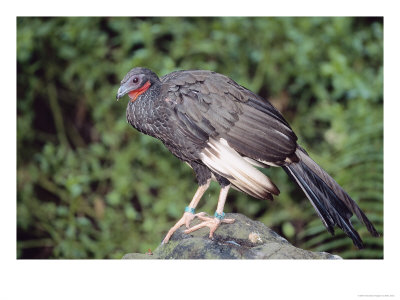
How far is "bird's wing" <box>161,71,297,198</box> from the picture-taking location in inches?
91.4

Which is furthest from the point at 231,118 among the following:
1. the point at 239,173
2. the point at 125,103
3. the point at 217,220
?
the point at 125,103

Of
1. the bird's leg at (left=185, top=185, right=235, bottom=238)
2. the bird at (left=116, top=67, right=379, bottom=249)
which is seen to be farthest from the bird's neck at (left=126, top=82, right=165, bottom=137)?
the bird's leg at (left=185, top=185, right=235, bottom=238)

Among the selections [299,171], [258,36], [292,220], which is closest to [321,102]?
[258,36]

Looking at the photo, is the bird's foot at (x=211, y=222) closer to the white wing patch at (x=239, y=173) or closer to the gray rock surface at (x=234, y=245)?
the gray rock surface at (x=234, y=245)

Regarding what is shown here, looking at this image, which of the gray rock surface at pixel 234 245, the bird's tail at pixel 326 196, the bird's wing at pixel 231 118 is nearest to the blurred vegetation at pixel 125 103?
the gray rock surface at pixel 234 245

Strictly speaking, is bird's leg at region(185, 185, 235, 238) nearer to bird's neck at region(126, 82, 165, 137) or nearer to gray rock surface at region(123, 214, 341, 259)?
gray rock surface at region(123, 214, 341, 259)

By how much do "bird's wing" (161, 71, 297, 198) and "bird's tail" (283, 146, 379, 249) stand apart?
123mm

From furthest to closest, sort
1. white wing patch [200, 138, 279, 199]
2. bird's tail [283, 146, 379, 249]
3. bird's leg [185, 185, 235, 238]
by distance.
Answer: bird's leg [185, 185, 235, 238] → bird's tail [283, 146, 379, 249] → white wing patch [200, 138, 279, 199]

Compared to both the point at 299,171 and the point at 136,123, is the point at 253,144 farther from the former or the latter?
the point at 136,123

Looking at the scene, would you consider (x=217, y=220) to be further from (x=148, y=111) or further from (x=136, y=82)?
(x=136, y=82)

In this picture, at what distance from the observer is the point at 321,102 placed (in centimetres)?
462

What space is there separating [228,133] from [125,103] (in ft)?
7.37

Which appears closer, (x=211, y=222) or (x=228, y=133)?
(x=228, y=133)

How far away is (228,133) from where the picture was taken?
2377 millimetres
